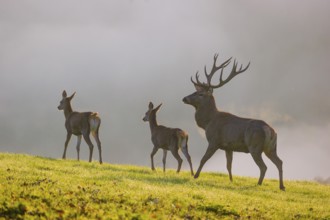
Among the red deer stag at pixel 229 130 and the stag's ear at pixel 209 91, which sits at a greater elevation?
the stag's ear at pixel 209 91

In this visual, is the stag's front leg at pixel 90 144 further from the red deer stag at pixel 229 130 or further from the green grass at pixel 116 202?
the green grass at pixel 116 202

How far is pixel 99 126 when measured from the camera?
23.3 metres

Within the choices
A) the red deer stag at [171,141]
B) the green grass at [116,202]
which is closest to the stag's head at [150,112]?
the red deer stag at [171,141]

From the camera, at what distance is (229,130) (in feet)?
59.9

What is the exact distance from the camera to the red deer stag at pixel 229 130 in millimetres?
17719

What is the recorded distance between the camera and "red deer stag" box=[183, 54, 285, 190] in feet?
58.1

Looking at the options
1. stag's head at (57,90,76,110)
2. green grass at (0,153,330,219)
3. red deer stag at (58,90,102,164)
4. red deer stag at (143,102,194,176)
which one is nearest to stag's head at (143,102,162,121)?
red deer stag at (143,102,194,176)

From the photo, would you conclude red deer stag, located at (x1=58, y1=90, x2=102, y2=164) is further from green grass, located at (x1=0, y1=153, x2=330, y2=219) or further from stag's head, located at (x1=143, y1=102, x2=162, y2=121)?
green grass, located at (x1=0, y1=153, x2=330, y2=219)

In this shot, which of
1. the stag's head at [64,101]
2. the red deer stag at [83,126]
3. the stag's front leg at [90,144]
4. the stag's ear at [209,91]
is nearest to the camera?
the stag's ear at [209,91]

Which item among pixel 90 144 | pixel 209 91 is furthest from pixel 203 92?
pixel 90 144

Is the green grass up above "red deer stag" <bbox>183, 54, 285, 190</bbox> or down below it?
below

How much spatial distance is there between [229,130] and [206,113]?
152cm

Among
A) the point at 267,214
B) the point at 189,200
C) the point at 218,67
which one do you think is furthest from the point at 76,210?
the point at 218,67

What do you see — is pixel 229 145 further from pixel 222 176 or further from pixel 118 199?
pixel 118 199
